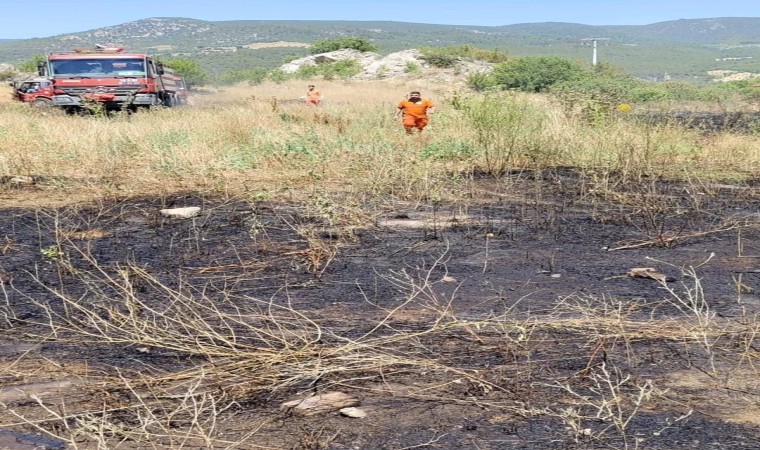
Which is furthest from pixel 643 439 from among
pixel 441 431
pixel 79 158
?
pixel 79 158

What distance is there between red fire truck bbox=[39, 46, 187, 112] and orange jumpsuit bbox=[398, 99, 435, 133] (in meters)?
7.08

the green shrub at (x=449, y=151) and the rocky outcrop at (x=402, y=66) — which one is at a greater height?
the rocky outcrop at (x=402, y=66)

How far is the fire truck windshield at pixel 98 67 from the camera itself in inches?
712

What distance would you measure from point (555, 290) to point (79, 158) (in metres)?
7.24

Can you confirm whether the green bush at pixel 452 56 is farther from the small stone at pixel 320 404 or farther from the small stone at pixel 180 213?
the small stone at pixel 320 404

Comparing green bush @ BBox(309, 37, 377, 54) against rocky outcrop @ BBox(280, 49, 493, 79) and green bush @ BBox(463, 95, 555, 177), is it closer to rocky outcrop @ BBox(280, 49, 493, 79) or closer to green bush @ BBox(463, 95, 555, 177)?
rocky outcrop @ BBox(280, 49, 493, 79)

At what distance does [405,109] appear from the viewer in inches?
514

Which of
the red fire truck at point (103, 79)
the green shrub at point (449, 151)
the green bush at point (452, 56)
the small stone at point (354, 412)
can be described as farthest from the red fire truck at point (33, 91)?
the green bush at point (452, 56)

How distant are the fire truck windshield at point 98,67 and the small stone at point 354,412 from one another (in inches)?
648

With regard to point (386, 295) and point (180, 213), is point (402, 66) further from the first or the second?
point (386, 295)

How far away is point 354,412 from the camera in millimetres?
3238

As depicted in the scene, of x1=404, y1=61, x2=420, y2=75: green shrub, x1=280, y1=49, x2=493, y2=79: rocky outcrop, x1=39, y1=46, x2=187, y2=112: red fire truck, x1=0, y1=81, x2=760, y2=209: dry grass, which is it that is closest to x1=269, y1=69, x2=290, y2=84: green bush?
x1=280, y1=49, x2=493, y2=79: rocky outcrop

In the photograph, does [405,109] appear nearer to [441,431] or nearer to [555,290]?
[555,290]

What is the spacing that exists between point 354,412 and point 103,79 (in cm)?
1649
